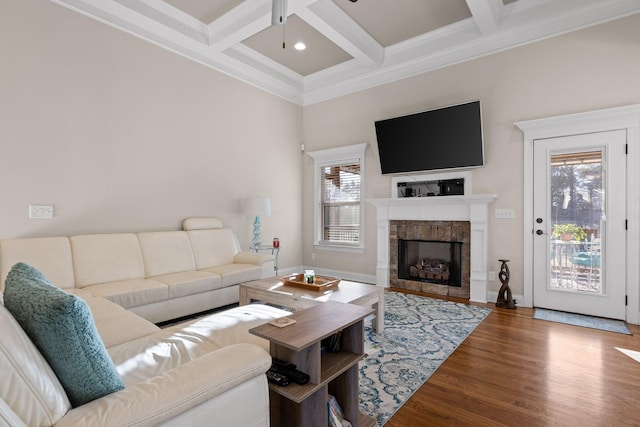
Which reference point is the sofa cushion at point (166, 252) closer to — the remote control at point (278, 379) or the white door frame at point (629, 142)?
the remote control at point (278, 379)

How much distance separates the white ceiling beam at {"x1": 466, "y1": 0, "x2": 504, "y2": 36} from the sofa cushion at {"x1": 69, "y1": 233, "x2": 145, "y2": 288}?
4.43 meters

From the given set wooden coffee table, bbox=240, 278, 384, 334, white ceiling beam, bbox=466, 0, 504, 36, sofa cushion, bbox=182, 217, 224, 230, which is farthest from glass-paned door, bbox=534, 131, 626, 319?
sofa cushion, bbox=182, 217, 224, 230

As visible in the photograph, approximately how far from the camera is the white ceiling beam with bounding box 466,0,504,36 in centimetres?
347

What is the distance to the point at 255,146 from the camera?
205 inches

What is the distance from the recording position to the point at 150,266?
11.6 ft

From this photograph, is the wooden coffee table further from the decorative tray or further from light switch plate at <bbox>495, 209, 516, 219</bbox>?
light switch plate at <bbox>495, 209, 516, 219</bbox>

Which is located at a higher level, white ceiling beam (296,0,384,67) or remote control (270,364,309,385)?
white ceiling beam (296,0,384,67)

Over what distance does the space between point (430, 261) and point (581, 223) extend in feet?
5.94

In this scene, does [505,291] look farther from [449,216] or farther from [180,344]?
[180,344]

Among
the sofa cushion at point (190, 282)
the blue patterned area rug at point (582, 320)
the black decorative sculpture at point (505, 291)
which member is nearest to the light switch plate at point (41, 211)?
the sofa cushion at point (190, 282)

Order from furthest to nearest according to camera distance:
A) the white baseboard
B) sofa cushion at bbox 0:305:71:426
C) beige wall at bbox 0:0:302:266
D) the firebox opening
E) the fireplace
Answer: the firebox opening → the fireplace → the white baseboard → beige wall at bbox 0:0:302:266 → sofa cushion at bbox 0:305:71:426

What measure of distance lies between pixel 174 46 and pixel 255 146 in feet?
5.63

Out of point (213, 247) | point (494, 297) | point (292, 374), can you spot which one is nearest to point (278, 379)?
point (292, 374)

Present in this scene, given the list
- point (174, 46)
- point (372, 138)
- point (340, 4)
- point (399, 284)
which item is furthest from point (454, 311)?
point (174, 46)
